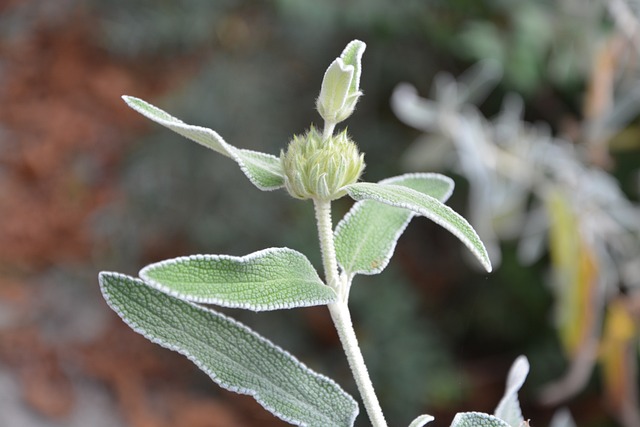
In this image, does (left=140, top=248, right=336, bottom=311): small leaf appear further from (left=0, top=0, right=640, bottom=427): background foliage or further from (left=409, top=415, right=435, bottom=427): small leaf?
(left=0, top=0, right=640, bottom=427): background foliage

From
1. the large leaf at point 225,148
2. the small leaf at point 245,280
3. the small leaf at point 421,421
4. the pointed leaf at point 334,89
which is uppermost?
the pointed leaf at point 334,89

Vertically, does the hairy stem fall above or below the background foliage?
above

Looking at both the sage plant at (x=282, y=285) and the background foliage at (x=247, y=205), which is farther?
the background foliage at (x=247, y=205)

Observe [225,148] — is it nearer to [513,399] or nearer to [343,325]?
[343,325]

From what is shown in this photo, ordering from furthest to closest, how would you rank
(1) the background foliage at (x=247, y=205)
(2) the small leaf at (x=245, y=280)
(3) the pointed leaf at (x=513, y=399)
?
(1) the background foliage at (x=247, y=205), (3) the pointed leaf at (x=513, y=399), (2) the small leaf at (x=245, y=280)

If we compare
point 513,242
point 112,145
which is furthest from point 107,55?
point 513,242

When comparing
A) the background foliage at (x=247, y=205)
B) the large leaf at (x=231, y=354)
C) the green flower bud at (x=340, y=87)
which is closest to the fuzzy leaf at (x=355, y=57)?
the green flower bud at (x=340, y=87)

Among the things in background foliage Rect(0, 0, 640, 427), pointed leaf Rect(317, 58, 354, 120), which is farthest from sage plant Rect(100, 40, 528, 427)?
background foliage Rect(0, 0, 640, 427)

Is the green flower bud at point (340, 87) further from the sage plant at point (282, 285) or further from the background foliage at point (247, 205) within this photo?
the background foliage at point (247, 205)

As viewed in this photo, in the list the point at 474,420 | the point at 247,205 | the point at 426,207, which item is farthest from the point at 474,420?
the point at 247,205
